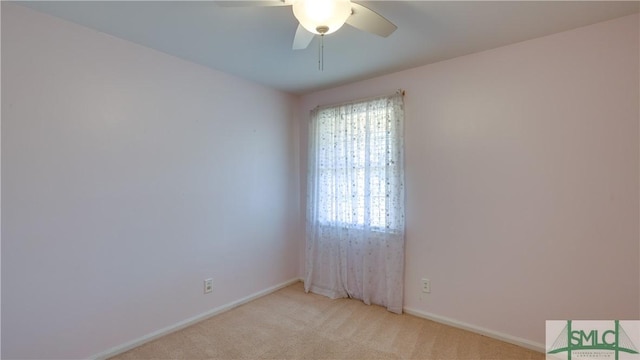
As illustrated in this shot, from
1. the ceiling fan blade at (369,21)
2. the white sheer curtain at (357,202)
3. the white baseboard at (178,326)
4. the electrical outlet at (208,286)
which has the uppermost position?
the ceiling fan blade at (369,21)

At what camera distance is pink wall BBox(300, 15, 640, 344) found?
195 centimetres

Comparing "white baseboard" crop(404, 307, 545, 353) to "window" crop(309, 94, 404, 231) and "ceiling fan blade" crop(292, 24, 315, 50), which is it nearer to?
"window" crop(309, 94, 404, 231)

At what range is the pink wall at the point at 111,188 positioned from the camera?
1811 mm

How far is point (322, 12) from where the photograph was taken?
134cm

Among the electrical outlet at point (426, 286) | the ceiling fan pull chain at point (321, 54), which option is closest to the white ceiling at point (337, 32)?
the ceiling fan pull chain at point (321, 54)

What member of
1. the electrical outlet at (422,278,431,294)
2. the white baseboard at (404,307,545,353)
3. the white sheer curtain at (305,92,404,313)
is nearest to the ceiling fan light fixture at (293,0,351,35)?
the white sheer curtain at (305,92,404,313)

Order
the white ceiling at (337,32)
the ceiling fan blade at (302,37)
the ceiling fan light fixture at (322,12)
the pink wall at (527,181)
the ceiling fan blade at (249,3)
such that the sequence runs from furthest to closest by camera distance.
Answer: the pink wall at (527,181)
the white ceiling at (337,32)
the ceiling fan blade at (302,37)
the ceiling fan blade at (249,3)
the ceiling fan light fixture at (322,12)

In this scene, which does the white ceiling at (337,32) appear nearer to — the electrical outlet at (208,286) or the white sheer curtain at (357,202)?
the white sheer curtain at (357,202)

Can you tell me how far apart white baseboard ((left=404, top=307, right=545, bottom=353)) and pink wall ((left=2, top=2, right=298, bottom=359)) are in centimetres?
172

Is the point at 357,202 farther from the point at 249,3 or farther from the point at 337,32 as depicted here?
the point at 249,3

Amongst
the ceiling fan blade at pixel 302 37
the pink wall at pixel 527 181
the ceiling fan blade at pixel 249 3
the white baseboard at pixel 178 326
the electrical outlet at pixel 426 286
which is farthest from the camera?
the electrical outlet at pixel 426 286

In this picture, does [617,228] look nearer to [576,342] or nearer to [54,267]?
[576,342]

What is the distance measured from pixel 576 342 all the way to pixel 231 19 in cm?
326

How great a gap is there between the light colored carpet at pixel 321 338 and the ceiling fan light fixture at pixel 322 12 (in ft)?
7.05
